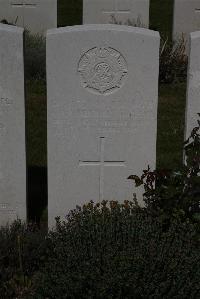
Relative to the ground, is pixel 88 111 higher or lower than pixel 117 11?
lower

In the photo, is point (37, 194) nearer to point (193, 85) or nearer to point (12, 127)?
point (12, 127)

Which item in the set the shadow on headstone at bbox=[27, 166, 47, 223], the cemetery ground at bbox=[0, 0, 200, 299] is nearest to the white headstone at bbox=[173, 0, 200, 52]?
the shadow on headstone at bbox=[27, 166, 47, 223]

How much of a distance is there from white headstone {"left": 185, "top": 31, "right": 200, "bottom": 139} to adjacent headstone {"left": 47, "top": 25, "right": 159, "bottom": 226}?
0.87ft

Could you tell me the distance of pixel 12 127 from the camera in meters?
5.29

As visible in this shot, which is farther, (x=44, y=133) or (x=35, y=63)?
(x=35, y=63)

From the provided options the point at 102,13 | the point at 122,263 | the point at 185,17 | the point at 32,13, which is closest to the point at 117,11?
the point at 102,13

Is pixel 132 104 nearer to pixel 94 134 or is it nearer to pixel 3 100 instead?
pixel 94 134

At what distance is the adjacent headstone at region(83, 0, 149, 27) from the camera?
11.4m

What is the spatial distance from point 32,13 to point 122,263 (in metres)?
8.59

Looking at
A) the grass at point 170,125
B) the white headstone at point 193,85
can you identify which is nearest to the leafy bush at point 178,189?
the white headstone at point 193,85

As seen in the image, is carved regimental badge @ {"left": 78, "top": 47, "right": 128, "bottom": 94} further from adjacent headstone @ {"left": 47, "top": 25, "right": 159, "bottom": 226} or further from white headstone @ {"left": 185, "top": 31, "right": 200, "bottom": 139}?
white headstone @ {"left": 185, "top": 31, "right": 200, "bottom": 139}

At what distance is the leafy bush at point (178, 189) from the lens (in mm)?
4781

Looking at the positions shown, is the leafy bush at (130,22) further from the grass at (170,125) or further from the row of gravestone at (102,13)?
the grass at (170,125)

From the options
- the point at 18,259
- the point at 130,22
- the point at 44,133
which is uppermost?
the point at 130,22
